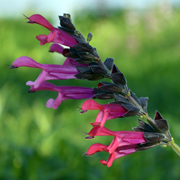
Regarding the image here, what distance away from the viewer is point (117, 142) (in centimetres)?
99

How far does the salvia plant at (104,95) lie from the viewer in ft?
3.12

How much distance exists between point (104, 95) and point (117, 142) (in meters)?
0.15

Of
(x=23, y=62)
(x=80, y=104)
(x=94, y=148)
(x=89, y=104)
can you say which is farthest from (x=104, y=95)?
(x=80, y=104)

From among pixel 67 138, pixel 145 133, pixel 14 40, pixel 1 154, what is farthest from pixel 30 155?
pixel 14 40

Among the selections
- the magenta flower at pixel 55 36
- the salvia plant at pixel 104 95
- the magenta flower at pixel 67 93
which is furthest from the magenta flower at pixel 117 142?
the magenta flower at pixel 55 36

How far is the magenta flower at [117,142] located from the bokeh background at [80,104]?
70 centimetres

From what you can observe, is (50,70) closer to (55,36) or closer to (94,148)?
(55,36)

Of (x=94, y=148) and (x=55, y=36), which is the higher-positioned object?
(x=55, y=36)

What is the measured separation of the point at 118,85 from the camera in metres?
0.96

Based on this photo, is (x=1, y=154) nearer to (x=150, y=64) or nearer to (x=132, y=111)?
(x=132, y=111)

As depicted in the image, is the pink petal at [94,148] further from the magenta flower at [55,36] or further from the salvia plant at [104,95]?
the magenta flower at [55,36]

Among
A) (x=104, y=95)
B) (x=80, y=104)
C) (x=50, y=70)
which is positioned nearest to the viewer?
(x=104, y=95)

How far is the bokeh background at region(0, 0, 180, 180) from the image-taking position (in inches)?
87.6

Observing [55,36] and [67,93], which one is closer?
[55,36]
